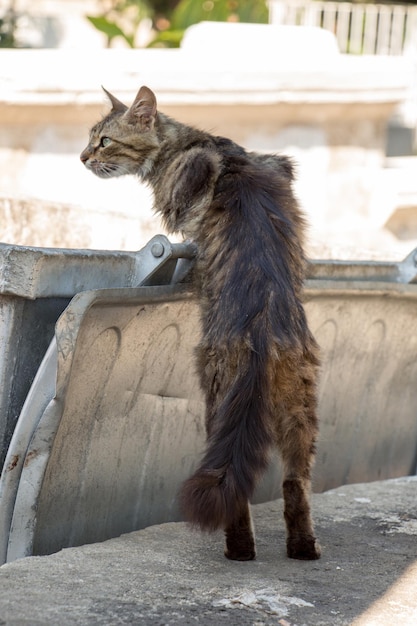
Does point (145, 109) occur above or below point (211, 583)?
above

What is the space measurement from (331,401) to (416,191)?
5.00 metres

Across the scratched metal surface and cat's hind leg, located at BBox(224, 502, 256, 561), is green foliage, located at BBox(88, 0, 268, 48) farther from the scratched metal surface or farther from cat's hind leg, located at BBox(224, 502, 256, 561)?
cat's hind leg, located at BBox(224, 502, 256, 561)

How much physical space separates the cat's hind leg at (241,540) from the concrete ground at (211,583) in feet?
0.12

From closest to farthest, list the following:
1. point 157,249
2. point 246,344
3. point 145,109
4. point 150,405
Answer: point 246,344, point 157,249, point 150,405, point 145,109

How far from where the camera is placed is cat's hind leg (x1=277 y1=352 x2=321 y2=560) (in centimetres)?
391

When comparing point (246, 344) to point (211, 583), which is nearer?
point (211, 583)

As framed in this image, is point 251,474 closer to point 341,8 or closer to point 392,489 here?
point 392,489

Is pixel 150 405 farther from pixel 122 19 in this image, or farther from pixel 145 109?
pixel 122 19

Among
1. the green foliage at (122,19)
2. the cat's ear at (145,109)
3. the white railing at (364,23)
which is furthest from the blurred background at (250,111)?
the green foliage at (122,19)

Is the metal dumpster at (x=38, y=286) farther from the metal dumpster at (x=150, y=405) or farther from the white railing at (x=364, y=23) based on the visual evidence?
the white railing at (x=364, y=23)

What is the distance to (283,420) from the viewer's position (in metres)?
3.91

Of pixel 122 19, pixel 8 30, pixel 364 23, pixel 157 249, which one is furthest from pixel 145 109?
pixel 122 19

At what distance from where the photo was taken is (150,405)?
4223 mm

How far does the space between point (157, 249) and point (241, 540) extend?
1040 millimetres
